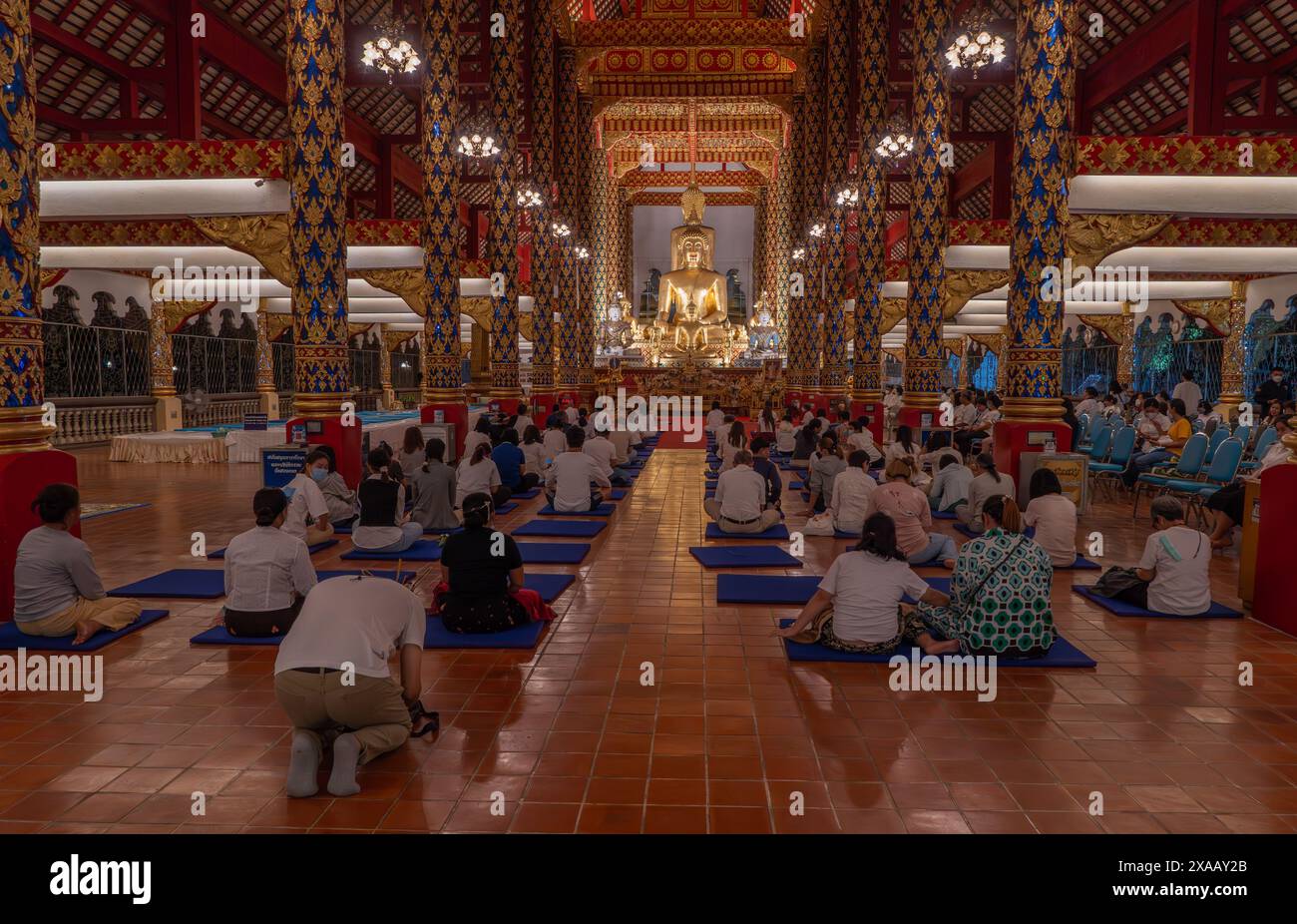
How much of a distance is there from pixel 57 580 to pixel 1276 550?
8.07 metres

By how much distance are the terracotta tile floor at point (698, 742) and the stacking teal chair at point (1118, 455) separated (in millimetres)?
6000

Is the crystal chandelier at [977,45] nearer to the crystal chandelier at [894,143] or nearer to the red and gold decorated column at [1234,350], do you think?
the crystal chandelier at [894,143]

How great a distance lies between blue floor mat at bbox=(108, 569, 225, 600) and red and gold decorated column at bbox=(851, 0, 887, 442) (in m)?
12.5

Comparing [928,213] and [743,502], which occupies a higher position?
[928,213]

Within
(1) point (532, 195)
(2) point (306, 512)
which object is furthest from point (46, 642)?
(1) point (532, 195)

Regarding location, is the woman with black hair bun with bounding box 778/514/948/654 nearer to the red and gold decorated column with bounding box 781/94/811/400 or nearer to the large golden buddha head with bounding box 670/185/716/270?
the red and gold decorated column with bounding box 781/94/811/400

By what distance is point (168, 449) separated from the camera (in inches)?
661

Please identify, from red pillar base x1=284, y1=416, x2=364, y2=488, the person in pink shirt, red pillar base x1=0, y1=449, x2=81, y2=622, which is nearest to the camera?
red pillar base x1=0, y1=449, x2=81, y2=622

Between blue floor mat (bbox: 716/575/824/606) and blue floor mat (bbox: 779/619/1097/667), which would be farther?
blue floor mat (bbox: 716/575/824/606)

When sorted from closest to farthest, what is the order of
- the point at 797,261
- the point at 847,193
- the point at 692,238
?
1. the point at 847,193
2. the point at 797,261
3. the point at 692,238

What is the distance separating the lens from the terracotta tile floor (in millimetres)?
3635

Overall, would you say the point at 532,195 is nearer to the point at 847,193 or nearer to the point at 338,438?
the point at 847,193

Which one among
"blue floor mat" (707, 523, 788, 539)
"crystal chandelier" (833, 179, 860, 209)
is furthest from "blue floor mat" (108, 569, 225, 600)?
"crystal chandelier" (833, 179, 860, 209)

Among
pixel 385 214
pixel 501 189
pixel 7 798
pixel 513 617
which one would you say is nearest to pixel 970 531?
pixel 513 617
